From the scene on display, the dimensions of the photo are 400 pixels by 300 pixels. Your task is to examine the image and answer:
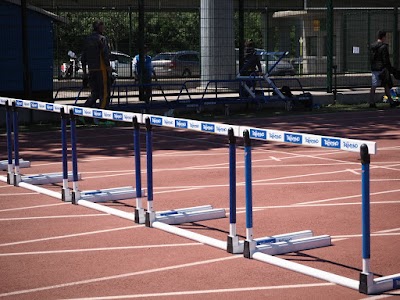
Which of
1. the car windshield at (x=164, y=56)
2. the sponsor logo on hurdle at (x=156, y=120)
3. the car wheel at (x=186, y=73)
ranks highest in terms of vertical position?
the car windshield at (x=164, y=56)

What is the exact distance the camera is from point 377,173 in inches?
526

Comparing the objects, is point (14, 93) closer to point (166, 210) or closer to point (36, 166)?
point (36, 166)

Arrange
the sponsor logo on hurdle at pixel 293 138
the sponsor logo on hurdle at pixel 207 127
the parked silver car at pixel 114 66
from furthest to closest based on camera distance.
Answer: the parked silver car at pixel 114 66, the sponsor logo on hurdle at pixel 207 127, the sponsor logo on hurdle at pixel 293 138

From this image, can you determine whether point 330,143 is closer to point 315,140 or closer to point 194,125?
point 315,140

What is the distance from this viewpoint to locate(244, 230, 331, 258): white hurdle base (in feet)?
27.1

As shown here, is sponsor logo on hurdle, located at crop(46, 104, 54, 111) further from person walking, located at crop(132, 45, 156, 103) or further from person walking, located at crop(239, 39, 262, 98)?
person walking, located at crop(239, 39, 262, 98)

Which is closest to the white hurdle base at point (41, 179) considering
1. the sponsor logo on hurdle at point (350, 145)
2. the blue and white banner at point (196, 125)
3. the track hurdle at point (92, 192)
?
the track hurdle at point (92, 192)

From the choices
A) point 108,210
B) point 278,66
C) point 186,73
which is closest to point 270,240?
point 108,210

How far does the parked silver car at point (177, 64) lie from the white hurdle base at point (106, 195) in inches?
592

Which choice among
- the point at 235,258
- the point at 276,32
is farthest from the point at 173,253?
the point at 276,32

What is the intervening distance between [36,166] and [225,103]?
30.4 ft

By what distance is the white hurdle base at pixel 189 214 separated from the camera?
978 centimetres

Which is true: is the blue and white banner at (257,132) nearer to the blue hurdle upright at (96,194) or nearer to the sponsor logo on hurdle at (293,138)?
the sponsor logo on hurdle at (293,138)

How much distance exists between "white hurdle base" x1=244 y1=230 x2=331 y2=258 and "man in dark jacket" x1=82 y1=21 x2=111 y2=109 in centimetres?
1186
